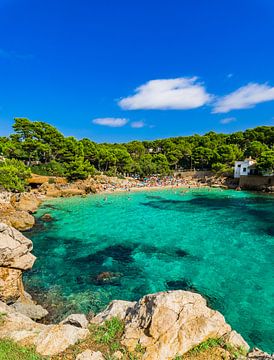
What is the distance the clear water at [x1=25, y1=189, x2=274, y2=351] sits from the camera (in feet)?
39.7

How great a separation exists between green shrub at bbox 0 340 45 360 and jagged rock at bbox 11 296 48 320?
427cm

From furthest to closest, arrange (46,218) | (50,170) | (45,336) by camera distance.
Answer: (50,170) → (46,218) → (45,336)

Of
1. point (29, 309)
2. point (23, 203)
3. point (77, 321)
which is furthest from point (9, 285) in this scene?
point (23, 203)

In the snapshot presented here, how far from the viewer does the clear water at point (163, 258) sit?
12.1 m

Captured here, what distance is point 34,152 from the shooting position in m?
53.2

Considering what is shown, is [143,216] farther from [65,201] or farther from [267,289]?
[267,289]

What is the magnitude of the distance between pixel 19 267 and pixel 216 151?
62.0 m

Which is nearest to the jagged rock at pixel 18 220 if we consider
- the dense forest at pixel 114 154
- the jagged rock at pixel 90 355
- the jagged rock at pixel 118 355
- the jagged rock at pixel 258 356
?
the dense forest at pixel 114 154

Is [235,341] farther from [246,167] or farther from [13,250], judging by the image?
[246,167]

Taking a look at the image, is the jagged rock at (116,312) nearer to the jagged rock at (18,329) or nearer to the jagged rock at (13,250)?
the jagged rock at (18,329)

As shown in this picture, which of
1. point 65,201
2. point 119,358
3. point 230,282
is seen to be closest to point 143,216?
point 65,201

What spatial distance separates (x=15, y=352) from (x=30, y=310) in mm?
Result: 4954

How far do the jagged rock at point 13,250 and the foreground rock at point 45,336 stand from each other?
3.95 meters

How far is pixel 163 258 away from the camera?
1725 cm
